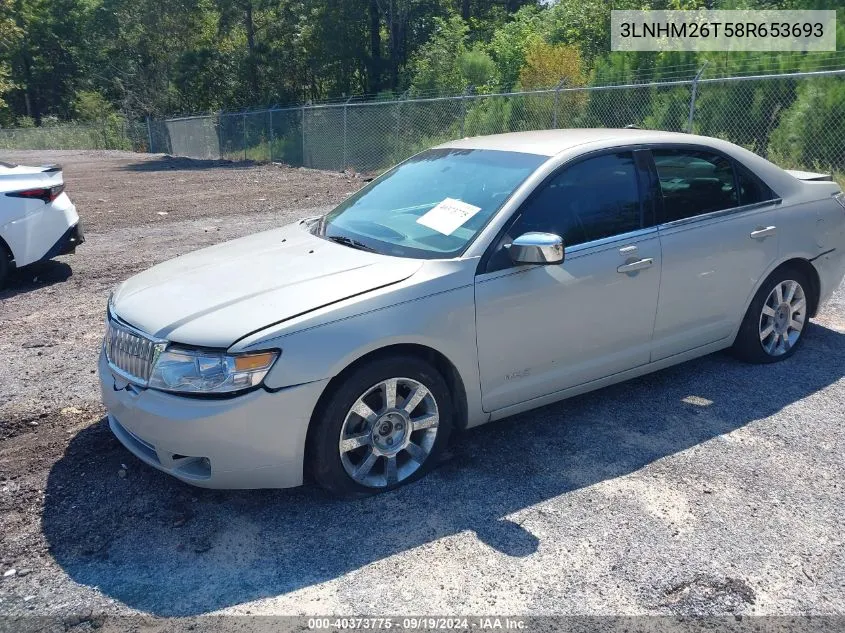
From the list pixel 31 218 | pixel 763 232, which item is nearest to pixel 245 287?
pixel 763 232

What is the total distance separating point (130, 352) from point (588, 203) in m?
2.56

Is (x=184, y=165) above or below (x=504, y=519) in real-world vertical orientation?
above

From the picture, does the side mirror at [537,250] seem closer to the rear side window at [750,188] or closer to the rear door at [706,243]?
the rear door at [706,243]

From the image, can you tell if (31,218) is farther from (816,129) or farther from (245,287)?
(816,129)

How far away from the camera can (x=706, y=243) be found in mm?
4633

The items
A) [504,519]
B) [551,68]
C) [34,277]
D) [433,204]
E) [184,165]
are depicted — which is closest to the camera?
[504,519]

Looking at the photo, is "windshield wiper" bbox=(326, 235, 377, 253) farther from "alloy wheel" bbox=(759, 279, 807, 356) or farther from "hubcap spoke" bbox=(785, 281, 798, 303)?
"hubcap spoke" bbox=(785, 281, 798, 303)

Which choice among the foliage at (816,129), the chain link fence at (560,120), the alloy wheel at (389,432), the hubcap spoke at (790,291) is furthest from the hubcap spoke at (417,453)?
the foliage at (816,129)

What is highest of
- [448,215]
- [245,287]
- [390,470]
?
[448,215]

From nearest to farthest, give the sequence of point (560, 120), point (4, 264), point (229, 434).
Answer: point (229, 434), point (4, 264), point (560, 120)

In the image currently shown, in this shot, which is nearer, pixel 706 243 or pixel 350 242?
pixel 350 242

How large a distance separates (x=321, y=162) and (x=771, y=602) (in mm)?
20610

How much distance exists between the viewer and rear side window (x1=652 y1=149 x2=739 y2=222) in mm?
4602

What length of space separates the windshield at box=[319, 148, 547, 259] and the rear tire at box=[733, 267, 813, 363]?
1.95 meters
